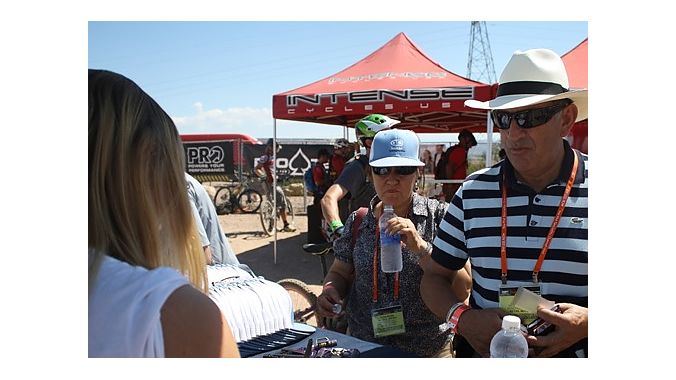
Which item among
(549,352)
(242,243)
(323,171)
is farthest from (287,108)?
(549,352)

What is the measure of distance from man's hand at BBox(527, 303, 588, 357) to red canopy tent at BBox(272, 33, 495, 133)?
4584 millimetres

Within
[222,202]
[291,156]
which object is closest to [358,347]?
[222,202]

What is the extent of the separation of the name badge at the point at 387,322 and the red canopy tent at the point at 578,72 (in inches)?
164

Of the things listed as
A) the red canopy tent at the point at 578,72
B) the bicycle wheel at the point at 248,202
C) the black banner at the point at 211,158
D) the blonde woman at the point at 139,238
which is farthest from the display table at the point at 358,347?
the black banner at the point at 211,158

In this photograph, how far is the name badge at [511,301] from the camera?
163 centimetres

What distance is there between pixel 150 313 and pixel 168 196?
26cm

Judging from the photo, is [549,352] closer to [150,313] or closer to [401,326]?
[401,326]

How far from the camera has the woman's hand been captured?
207 centimetres

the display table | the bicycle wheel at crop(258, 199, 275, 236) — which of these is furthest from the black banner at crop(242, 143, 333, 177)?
the display table

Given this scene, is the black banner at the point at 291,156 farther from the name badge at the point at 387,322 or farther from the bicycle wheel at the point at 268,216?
the name badge at the point at 387,322

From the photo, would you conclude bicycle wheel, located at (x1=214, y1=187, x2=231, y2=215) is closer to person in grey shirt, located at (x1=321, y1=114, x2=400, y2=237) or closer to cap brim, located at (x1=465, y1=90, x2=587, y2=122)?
person in grey shirt, located at (x1=321, y1=114, x2=400, y2=237)

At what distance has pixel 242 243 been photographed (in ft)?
31.5

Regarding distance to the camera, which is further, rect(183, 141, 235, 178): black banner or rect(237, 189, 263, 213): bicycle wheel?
rect(183, 141, 235, 178): black banner

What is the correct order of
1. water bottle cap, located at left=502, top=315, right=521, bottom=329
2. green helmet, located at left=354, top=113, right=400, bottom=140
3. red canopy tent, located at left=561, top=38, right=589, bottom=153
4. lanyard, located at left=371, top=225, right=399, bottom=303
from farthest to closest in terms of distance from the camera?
red canopy tent, located at left=561, top=38, right=589, bottom=153, green helmet, located at left=354, top=113, right=400, bottom=140, lanyard, located at left=371, top=225, right=399, bottom=303, water bottle cap, located at left=502, top=315, right=521, bottom=329
